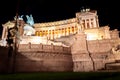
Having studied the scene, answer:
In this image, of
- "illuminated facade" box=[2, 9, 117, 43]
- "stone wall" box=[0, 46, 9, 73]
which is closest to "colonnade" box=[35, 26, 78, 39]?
"illuminated facade" box=[2, 9, 117, 43]

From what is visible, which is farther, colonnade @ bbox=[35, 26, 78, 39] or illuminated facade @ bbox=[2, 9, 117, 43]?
colonnade @ bbox=[35, 26, 78, 39]

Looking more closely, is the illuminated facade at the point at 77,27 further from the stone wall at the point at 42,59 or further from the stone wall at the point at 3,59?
the stone wall at the point at 3,59

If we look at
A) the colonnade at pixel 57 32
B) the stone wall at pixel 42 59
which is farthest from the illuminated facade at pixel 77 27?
the stone wall at pixel 42 59

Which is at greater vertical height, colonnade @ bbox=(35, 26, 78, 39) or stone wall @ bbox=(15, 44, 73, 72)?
colonnade @ bbox=(35, 26, 78, 39)

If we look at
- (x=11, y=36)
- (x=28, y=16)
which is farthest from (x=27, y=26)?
(x=11, y=36)

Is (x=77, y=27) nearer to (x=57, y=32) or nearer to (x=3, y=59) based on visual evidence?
(x=57, y=32)

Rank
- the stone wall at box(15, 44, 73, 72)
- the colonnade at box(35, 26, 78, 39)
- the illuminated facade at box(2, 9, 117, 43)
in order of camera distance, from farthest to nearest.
A: the colonnade at box(35, 26, 78, 39) → the illuminated facade at box(2, 9, 117, 43) → the stone wall at box(15, 44, 73, 72)

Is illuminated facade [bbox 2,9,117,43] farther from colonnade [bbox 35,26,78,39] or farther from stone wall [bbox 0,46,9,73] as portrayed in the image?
stone wall [bbox 0,46,9,73]

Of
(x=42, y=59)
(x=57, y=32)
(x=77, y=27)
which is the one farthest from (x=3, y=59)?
(x=57, y=32)

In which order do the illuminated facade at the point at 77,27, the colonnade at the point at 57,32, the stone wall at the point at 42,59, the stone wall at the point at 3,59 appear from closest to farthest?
the stone wall at the point at 3,59
the stone wall at the point at 42,59
the illuminated facade at the point at 77,27
the colonnade at the point at 57,32

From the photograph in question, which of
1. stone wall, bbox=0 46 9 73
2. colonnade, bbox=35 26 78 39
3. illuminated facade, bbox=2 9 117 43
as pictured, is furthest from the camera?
colonnade, bbox=35 26 78 39

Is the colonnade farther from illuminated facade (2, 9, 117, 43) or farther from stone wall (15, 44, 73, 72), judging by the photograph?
stone wall (15, 44, 73, 72)

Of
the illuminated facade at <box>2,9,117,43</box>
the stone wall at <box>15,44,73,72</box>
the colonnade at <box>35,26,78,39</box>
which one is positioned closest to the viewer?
the stone wall at <box>15,44,73,72</box>

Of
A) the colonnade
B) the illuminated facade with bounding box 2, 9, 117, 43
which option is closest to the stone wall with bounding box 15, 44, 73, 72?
the illuminated facade with bounding box 2, 9, 117, 43
